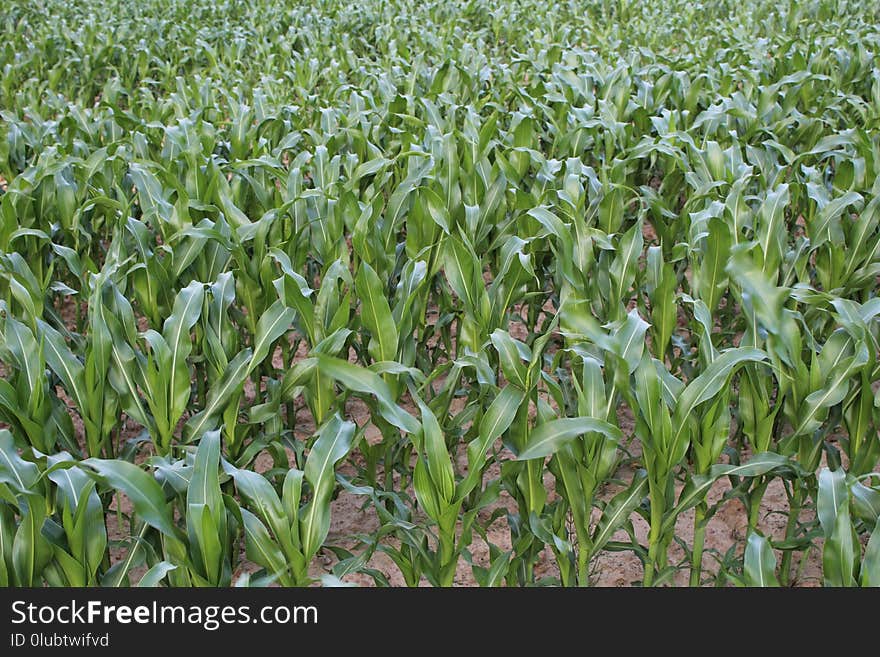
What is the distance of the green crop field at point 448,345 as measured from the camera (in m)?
2.02

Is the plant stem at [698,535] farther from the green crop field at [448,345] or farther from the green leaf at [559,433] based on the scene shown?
the green leaf at [559,433]

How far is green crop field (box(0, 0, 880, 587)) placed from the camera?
202 cm

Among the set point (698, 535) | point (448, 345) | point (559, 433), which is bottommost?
point (698, 535)

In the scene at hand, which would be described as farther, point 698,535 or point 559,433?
point 698,535

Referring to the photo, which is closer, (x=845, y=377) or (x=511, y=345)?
(x=845, y=377)

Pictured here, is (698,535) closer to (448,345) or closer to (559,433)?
(559,433)

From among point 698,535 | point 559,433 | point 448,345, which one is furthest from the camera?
point 448,345

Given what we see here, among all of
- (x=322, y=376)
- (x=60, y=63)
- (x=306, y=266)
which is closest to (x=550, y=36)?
(x=60, y=63)

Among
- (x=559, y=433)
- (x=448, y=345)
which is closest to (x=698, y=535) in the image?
(x=559, y=433)

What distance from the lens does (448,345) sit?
316 centimetres

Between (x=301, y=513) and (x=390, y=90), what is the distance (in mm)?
3429

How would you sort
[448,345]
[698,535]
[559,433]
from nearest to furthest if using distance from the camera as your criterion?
1. [559,433]
2. [698,535]
3. [448,345]
